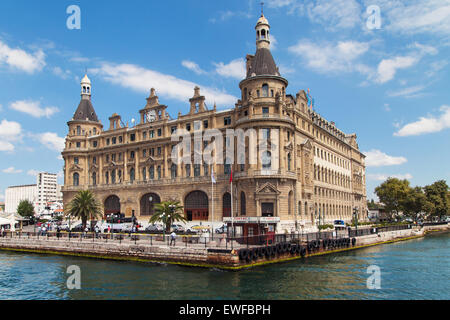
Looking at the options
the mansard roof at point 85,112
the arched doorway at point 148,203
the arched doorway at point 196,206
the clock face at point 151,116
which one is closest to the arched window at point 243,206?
the arched doorway at point 196,206

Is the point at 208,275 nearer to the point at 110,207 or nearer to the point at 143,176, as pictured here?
the point at 143,176

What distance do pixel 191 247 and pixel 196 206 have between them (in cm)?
3559

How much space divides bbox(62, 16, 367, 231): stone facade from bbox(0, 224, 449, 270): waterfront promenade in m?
10.1

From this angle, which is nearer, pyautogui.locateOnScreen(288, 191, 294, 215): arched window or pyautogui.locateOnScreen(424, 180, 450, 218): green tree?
pyautogui.locateOnScreen(288, 191, 294, 215): arched window

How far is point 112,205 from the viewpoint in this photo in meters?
92.2

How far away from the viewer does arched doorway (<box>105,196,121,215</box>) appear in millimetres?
91188

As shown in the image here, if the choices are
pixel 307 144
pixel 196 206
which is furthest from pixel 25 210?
pixel 307 144

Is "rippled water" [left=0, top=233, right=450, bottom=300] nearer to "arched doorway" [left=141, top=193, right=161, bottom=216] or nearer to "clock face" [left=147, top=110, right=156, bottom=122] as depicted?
"arched doorway" [left=141, top=193, right=161, bottom=216]

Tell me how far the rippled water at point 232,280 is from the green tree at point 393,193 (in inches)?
2673

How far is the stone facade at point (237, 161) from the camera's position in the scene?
67062mm

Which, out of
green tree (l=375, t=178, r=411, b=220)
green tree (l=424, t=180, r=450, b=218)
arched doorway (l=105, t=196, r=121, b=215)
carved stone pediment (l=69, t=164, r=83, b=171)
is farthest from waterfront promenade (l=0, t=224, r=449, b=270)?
green tree (l=424, t=180, r=450, b=218)

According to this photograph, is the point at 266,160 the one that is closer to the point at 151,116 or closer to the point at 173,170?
the point at 173,170
